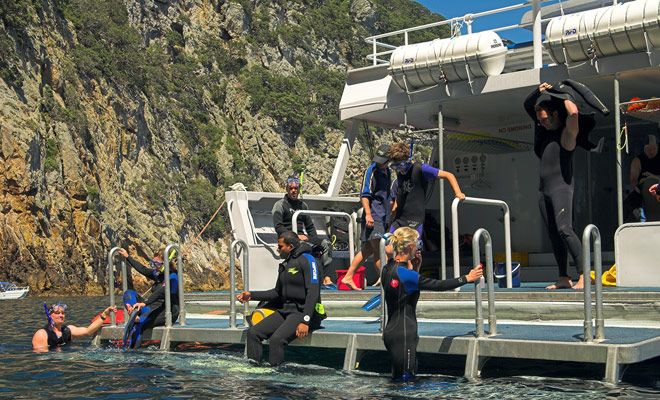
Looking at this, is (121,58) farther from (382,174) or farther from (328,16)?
(382,174)

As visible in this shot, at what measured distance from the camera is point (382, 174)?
380 inches

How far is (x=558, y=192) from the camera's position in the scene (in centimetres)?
748

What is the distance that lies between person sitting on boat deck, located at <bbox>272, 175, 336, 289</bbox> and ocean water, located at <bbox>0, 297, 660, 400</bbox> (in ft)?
6.22

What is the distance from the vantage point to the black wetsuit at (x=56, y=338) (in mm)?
9868

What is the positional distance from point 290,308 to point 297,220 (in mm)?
2914

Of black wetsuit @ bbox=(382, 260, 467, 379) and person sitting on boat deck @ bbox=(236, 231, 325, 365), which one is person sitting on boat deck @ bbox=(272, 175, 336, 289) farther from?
black wetsuit @ bbox=(382, 260, 467, 379)

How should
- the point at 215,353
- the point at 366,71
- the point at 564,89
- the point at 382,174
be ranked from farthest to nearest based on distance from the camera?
the point at 366,71, the point at 382,174, the point at 215,353, the point at 564,89

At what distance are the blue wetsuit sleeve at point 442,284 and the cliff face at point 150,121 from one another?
Result: 30.8 m

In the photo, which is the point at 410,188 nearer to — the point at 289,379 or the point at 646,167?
the point at 289,379

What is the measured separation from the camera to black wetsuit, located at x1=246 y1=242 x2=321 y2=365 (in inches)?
281

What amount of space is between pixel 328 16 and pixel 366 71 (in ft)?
232

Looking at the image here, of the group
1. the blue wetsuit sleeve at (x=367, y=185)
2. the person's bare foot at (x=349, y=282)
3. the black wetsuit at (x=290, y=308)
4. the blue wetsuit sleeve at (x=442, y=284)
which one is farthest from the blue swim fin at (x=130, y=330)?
the blue wetsuit sleeve at (x=442, y=284)

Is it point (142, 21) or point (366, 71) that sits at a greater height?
point (142, 21)

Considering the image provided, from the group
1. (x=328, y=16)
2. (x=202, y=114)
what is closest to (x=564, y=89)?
(x=202, y=114)
